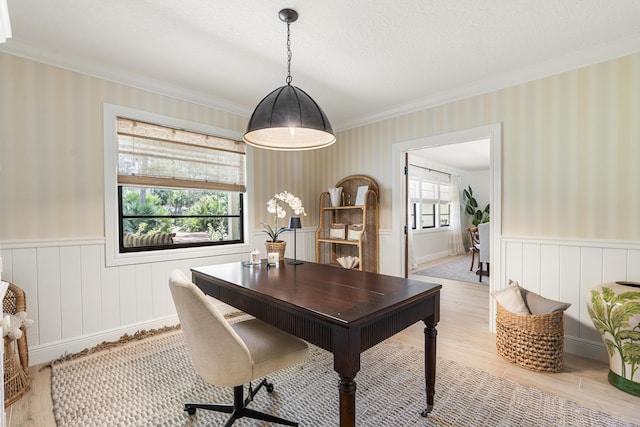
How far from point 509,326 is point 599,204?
1196mm

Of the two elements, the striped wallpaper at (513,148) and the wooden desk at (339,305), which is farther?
the striped wallpaper at (513,148)

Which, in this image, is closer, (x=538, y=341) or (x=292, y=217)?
(x=538, y=341)

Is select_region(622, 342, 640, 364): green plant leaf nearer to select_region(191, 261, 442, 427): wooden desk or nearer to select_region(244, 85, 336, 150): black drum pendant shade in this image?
select_region(191, 261, 442, 427): wooden desk

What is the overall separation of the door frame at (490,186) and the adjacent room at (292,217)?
1.1 inches

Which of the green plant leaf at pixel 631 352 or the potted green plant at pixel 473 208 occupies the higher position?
the potted green plant at pixel 473 208

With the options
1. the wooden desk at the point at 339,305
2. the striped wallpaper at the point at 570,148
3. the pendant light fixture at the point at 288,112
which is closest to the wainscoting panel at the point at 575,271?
the striped wallpaper at the point at 570,148

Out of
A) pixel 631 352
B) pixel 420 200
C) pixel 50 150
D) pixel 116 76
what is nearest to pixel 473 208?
pixel 420 200

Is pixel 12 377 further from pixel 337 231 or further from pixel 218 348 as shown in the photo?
pixel 337 231

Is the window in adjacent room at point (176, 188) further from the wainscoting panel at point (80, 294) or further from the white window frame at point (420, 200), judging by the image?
the white window frame at point (420, 200)

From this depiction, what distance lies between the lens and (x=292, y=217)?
249 cm

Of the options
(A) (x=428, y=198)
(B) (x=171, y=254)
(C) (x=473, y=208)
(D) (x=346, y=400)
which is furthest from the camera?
(C) (x=473, y=208)

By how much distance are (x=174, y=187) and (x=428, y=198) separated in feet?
19.0

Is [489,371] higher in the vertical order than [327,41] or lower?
lower

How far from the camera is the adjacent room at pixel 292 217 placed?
1706 mm
